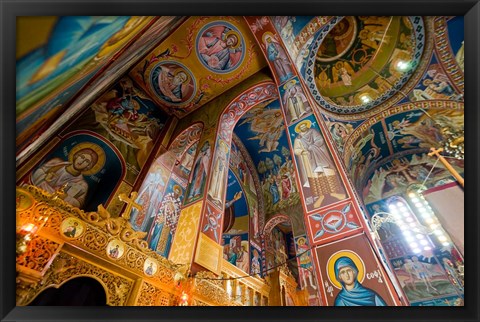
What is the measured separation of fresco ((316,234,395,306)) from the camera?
3.28 meters

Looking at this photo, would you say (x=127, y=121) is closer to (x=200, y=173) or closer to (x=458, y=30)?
(x=200, y=173)

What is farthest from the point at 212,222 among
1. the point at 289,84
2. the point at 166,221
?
the point at 289,84

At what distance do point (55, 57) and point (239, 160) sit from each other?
25.0 ft

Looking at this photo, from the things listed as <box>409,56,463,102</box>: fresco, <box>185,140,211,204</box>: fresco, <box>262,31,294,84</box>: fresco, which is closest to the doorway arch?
<box>185,140,211,204</box>: fresco

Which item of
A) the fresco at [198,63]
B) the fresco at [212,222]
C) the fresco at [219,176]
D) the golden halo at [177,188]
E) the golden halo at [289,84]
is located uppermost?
the fresco at [198,63]

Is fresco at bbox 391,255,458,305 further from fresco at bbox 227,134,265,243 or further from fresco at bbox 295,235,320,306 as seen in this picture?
fresco at bbox 227,134,265,243

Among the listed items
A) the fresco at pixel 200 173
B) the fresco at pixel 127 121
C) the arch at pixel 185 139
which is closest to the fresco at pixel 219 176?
the fresco at pixel 200 173

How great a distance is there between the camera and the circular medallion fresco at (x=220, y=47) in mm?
6746

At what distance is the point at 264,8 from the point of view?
1.60 meters

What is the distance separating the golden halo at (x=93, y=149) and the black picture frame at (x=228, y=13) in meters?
5.58

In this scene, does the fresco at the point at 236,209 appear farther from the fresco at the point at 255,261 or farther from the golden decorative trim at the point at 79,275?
the golden decorative trim at the point at 79,275

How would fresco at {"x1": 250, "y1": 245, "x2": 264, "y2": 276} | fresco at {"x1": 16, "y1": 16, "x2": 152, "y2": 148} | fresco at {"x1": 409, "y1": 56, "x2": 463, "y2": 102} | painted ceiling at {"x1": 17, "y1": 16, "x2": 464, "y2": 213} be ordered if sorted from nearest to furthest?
fresco at {"x1": 16, "y1": 16, "x2": 152, "y2": 148} → painted ceiling at {"x1": 17, "y1": 16, "x2": 464, "y2": 213} → fresco at {"x1": 409, "y1": 56, "x2": 463, "y2": 102} → fresco at {"x1": 250, "y1": 245, "x2": 264, "y2": 276}

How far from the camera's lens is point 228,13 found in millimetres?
1629

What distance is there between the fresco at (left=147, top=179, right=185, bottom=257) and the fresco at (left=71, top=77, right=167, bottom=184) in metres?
1.11
